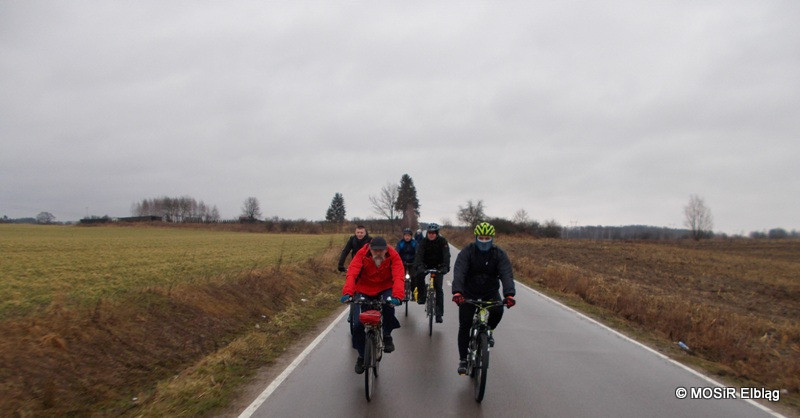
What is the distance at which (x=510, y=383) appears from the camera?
19.5 feet

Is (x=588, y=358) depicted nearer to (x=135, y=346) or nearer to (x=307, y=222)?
(x=135, y=346)

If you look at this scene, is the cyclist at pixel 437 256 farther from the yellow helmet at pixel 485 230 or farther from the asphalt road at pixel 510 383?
the yellow helmet at pixel 485 230

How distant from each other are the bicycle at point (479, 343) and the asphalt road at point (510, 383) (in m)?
Result: 0.19

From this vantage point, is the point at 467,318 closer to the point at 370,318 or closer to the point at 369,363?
the point at 370,318

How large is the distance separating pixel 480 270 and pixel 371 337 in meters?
1.57

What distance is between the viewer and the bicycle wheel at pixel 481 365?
5.18 meters

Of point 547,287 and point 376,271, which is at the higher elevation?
point 376,271

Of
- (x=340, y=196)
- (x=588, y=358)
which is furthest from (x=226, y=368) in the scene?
(x=340, y=196)

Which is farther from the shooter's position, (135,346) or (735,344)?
(735,344)

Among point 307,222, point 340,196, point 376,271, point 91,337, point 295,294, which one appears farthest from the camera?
point 340,196

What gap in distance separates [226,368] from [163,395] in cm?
106

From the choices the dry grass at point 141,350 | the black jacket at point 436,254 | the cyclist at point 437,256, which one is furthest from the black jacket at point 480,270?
the black jacket at point 436,254

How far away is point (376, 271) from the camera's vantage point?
633 centimetres

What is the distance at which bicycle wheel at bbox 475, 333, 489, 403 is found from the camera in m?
5.18
